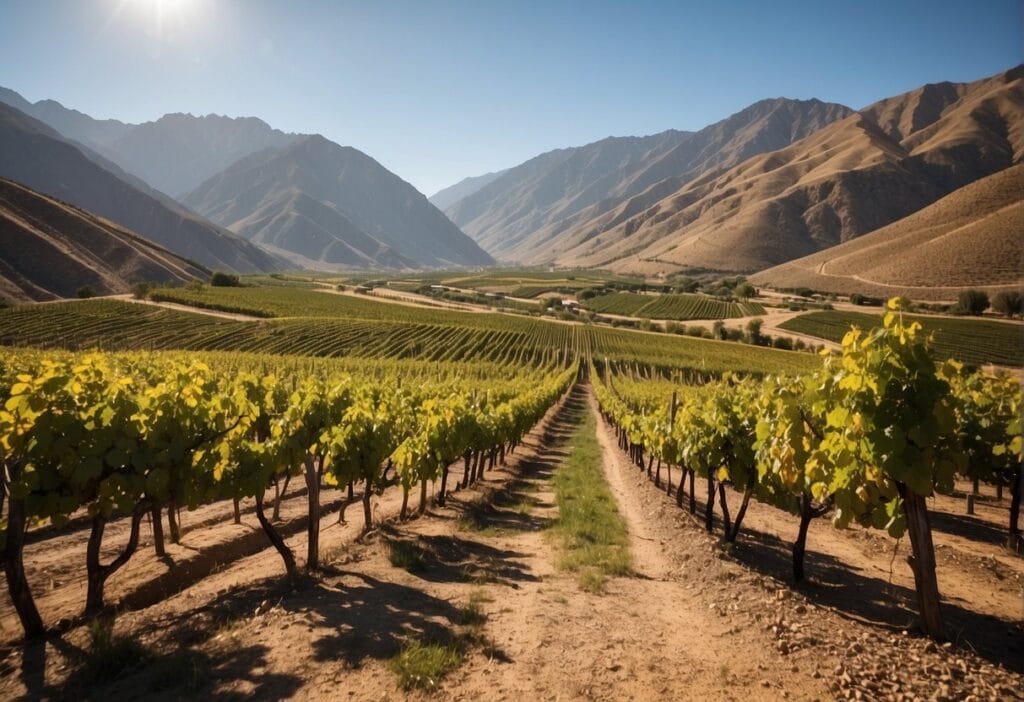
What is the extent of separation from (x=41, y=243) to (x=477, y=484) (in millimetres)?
142126

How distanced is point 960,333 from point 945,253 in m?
53.3

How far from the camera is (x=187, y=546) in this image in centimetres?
1124

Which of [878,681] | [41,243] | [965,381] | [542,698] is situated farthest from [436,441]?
[41,243]

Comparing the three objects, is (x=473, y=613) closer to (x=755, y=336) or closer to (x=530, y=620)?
(x=530, y=620)

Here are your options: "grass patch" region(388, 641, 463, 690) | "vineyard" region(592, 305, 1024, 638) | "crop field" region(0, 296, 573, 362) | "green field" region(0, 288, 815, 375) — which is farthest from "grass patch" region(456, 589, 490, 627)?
"crop field" region(0, 296, 573, 362)

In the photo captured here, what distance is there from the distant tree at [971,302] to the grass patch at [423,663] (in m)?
133

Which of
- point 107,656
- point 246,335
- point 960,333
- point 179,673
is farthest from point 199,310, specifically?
point 960,333

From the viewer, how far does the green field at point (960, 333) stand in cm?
6950

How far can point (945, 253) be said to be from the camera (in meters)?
121

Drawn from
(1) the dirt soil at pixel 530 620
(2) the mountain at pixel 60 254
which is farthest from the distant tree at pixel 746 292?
(2) the mountain at pixel 60 254

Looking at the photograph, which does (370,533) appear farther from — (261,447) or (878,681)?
(878,681)

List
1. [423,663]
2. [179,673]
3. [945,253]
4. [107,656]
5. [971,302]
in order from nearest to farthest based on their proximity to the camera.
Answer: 1. [179,673]
2. [107,656]
3. [423,663]
4. [971,302]
5. [945,253]

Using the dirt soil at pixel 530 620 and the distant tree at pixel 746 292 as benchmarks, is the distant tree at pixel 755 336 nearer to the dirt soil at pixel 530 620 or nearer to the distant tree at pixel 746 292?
the distant tree at pixel 746 292

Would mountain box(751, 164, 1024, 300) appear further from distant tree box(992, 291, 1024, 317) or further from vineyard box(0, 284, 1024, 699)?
vineyard box(0, 284, 1024, 699)
